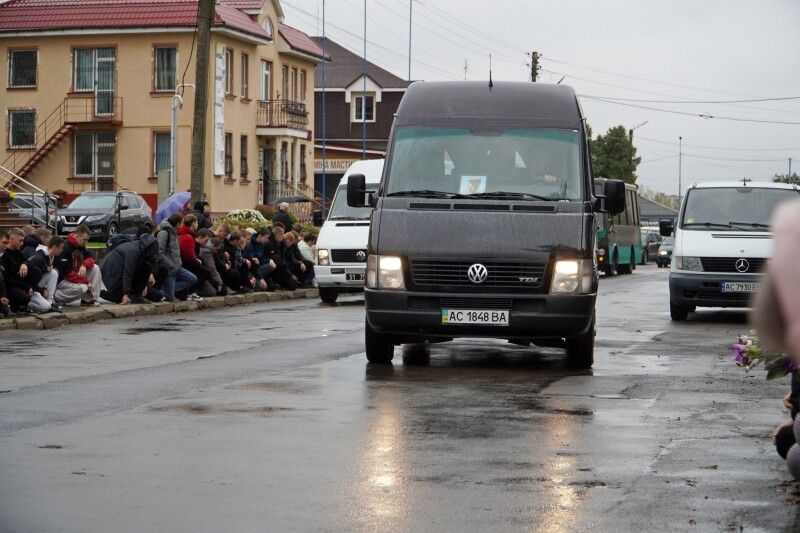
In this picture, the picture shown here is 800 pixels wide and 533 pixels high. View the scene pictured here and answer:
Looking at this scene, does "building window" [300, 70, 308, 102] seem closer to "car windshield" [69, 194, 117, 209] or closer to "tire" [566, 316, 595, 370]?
"car windshield" [69, 194, 117, 209]

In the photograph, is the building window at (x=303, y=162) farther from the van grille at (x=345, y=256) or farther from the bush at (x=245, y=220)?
the van grille at (x=345, y=256)

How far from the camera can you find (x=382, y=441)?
9.51m

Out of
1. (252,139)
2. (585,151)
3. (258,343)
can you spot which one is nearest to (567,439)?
(585,151)

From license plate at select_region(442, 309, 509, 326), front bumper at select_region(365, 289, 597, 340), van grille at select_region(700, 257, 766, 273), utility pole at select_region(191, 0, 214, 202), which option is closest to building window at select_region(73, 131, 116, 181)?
utility pole at select_region(191, 0, 214, 202)

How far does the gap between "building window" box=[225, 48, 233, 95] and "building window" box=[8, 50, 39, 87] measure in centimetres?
726

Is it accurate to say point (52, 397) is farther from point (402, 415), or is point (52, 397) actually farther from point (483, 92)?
point (483, 92)

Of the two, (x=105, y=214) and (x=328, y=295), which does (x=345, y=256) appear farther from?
(x=105, y=214)

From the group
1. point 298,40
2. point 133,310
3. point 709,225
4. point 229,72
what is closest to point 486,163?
point 709,225

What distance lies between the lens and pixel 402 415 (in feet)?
35.8

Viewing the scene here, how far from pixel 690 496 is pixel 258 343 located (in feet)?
35.8

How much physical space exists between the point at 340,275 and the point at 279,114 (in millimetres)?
37905

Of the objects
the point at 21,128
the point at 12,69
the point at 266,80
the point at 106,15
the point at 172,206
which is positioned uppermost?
the point at 106,15

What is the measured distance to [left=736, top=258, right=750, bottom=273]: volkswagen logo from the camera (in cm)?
2255

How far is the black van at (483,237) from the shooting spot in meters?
14.1
